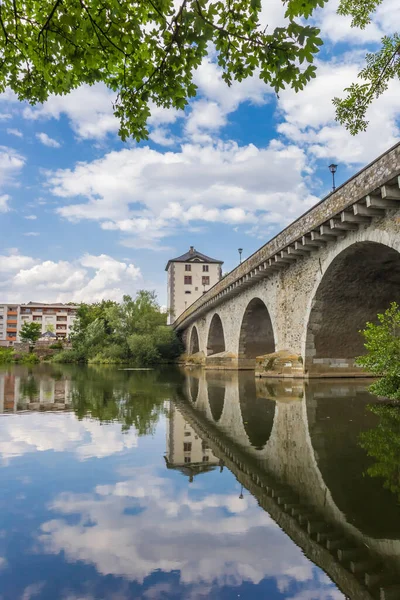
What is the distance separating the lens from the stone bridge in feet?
35.0

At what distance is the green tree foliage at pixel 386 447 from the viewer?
4238 millimetres

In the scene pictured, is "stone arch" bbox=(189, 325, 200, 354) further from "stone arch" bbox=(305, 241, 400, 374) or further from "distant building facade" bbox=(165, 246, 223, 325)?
"stone arch" bbox=(305, 241, 400, 374)

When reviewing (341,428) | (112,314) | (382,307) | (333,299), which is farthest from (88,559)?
(112,314)

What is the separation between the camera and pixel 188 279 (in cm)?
6231

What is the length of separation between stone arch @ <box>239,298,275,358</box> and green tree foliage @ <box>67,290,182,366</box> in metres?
15.0

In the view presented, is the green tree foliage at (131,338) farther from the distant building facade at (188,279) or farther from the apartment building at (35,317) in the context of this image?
the apartment building at (35,317)

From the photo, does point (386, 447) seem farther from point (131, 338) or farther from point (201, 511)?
point (131, 338)

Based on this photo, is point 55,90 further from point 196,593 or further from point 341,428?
point 341,428

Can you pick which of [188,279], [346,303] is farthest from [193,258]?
[346,303]

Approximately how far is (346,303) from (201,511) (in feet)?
42.4

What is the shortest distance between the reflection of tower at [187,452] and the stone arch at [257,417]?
29.4 inches

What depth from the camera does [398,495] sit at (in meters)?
3.71

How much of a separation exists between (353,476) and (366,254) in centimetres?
983

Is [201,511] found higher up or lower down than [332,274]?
lower down
